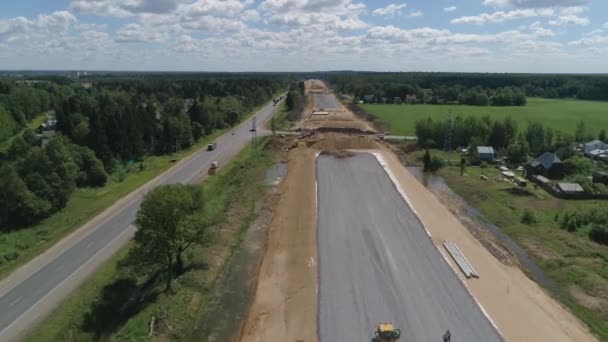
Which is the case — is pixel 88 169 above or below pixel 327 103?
Answer: below

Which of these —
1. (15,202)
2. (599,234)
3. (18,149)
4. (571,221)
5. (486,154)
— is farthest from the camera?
(486,154)

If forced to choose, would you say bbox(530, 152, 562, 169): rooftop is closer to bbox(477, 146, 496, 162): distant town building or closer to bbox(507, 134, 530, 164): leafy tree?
bbox(507, 134, 530, 164): leafy tree

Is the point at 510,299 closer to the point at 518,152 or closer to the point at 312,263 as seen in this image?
the point at 312,263

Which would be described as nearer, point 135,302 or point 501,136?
point 135,302

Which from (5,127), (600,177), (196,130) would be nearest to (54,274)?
(5,127)

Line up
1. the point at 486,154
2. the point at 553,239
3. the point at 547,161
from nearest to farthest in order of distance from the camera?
the point at 553,239 < the point at 547,161 < the point at 486,154

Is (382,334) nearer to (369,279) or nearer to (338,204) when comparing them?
(369,279)

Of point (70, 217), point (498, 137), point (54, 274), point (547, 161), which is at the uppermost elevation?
point (498, 137)
